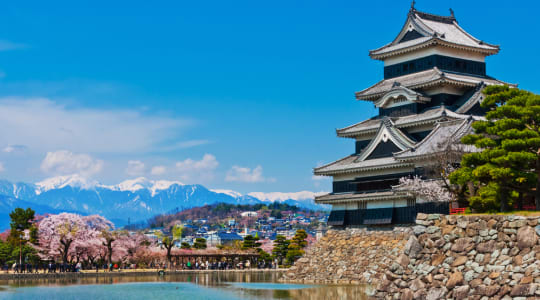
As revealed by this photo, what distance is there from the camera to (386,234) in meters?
40.8

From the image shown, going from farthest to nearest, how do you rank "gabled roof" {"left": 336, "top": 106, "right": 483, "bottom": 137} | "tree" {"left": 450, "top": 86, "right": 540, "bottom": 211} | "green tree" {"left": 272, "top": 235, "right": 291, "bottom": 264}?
"green tree" {"left": 272, "top": 235, "right": 291, "bottom": 264}
"gabled roof" {"left": 336, "top": 106, "right": 483, "bottom": 137}
"tree" {"left": 450, "top": 86, "right": 540, "bottom": 211}

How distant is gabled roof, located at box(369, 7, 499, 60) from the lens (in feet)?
Result: 145

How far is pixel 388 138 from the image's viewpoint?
41.9 meters

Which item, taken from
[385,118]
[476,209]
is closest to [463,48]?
[385,118]

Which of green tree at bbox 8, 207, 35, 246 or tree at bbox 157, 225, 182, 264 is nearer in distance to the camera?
green tree at bbox 8, 207, 35, 246

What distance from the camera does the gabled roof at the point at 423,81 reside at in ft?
139

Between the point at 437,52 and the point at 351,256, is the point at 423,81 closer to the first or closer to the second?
the point at 437,52

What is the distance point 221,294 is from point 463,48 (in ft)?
70.9

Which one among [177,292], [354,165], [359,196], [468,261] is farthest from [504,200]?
[177,292]

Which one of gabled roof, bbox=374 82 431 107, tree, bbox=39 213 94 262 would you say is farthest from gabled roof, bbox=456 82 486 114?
tree, bbox=39 213 94 262

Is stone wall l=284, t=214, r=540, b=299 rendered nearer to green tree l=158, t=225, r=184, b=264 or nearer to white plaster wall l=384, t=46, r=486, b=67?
white plaster wall l=384, t=46, r=486, b=67

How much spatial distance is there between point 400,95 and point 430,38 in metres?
3.83

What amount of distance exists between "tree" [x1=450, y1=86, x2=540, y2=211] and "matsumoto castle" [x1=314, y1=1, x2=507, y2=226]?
9037 mm

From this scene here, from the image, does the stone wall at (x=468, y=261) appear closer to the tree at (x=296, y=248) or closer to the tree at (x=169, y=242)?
the tree at (x=296, y=248)
